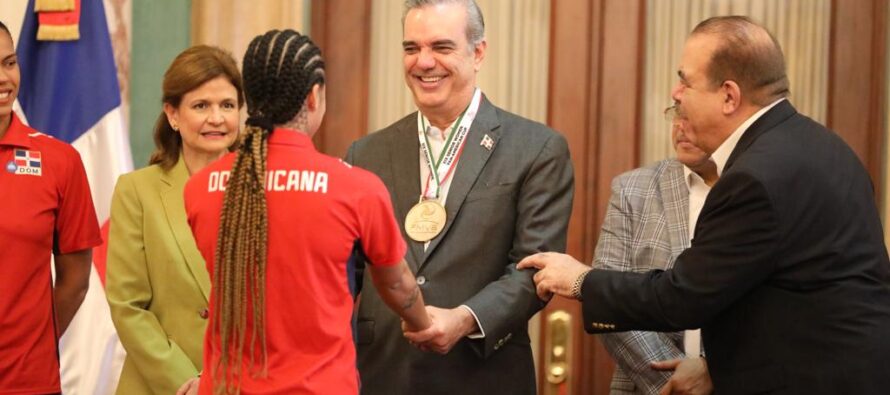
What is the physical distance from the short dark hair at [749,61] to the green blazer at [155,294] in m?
1.71

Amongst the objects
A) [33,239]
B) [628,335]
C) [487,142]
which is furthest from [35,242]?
[628,335]

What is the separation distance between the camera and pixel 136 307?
12.2ft

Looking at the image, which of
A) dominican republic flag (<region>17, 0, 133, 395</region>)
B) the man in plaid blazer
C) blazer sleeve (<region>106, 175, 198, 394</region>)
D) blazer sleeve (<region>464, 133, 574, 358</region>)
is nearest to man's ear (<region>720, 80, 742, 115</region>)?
the man in plaid blazer

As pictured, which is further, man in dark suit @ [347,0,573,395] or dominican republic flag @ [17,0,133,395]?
dominican republic flag @ [17,0,133,395]

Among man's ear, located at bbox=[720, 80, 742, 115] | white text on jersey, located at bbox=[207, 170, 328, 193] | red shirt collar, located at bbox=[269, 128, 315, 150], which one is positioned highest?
man's ear, located at bbox=[720, 80, 742, 115]

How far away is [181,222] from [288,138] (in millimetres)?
1279

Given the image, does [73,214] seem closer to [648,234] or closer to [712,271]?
[648,234]

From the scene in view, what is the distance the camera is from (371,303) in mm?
3654

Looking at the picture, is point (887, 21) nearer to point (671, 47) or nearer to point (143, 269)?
point (671, 47)

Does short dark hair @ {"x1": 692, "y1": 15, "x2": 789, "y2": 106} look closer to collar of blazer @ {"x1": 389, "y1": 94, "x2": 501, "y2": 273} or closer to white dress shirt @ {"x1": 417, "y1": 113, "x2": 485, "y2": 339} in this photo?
collar of blazer @ {"x1": 389, "y1": 94, "x2": 501, "y2": 273}

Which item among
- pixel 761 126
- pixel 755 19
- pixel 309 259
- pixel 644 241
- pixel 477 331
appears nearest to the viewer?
pixel 309 259

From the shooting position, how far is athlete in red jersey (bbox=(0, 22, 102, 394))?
3576mm

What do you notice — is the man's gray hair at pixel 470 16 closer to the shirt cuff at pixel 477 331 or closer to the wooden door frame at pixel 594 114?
the shirt cuff at pixel 477 331

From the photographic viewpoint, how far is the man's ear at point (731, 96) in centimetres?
321
